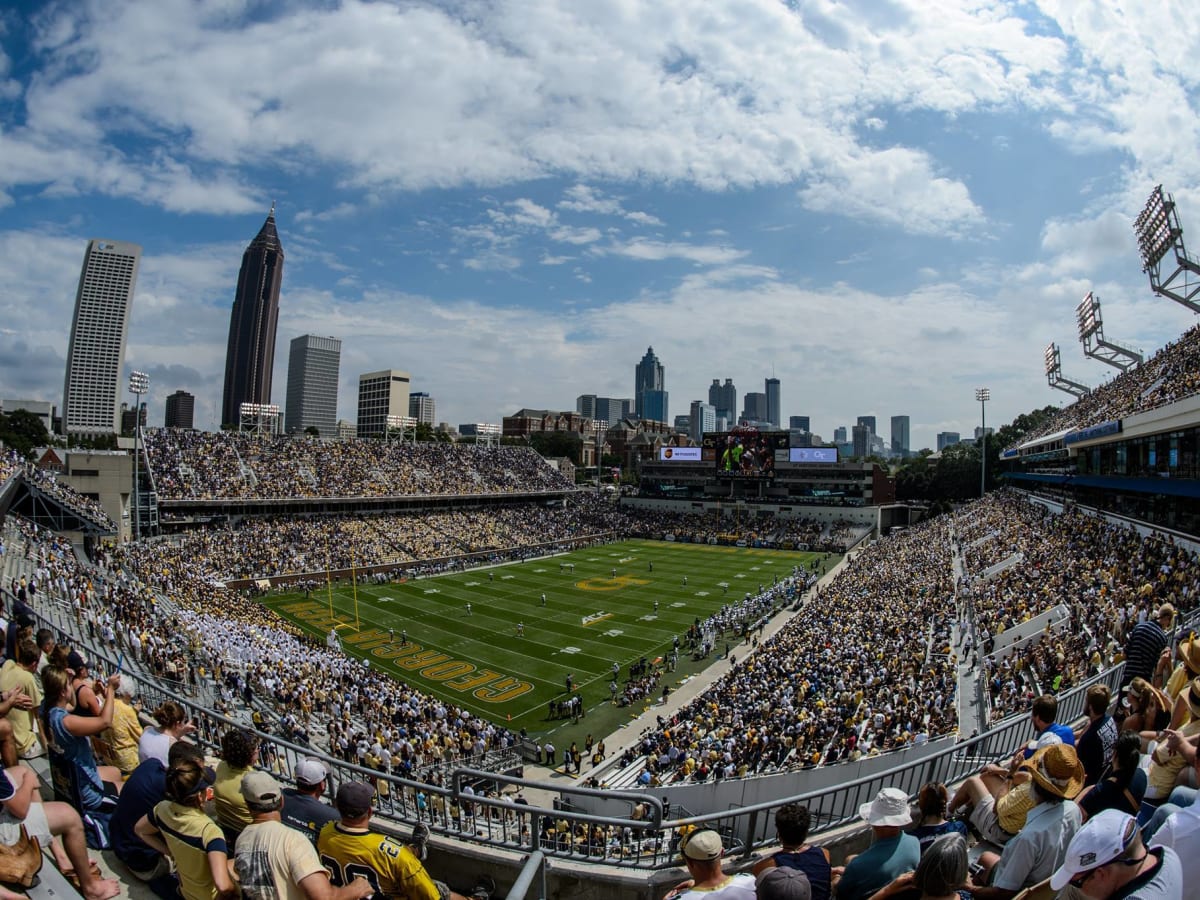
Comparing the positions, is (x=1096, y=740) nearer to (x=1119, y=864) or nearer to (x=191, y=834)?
(x=1119, y=864)

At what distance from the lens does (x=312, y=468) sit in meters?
59.2

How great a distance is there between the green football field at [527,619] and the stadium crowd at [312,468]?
14.9 m

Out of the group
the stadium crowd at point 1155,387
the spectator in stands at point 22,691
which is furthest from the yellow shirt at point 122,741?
the stadium crowd at point 1155,387

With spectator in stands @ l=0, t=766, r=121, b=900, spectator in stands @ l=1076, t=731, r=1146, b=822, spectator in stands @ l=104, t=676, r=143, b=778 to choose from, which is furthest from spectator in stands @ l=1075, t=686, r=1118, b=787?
spectator in stands @ l=104, t=676, r=143, b=778

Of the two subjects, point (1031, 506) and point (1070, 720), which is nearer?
point (1070, 720)

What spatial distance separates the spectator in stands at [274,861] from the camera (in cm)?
368

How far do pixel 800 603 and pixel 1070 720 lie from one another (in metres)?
29.2

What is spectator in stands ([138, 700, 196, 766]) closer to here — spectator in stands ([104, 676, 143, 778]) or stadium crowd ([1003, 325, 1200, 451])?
spectator in stands ([104, 676, 143, 778])

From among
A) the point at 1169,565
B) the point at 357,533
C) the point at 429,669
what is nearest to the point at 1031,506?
the point at 1169,565

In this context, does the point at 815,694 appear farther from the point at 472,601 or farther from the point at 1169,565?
the point at 472,601

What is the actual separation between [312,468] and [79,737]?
5749cm

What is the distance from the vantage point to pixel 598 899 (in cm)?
563

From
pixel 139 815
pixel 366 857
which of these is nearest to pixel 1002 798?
pixel 366 857

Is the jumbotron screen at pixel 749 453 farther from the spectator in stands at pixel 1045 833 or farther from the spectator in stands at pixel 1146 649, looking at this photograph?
the spectator in stands at pixel 1045 833
